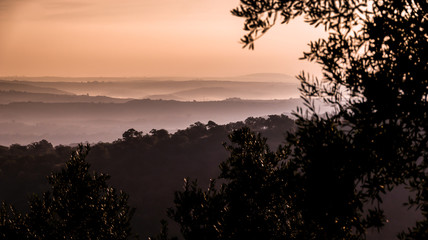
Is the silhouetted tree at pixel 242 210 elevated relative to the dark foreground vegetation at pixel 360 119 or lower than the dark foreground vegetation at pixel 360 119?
lower

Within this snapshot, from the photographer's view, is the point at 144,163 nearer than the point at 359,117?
No

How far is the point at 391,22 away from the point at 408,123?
8.72ft

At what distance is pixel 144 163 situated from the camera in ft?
445

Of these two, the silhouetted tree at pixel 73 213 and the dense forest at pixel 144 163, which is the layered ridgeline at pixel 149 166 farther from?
the silhouetted tree at pixel 73 213

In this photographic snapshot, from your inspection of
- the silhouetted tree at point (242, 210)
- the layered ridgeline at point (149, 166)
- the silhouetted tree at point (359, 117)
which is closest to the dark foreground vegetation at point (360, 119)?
the silhouetted tree at point (359, 117)

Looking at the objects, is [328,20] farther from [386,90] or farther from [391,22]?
[386,90]

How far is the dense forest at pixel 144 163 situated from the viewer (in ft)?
365

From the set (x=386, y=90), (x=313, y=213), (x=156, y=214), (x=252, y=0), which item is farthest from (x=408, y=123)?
(x=156, y=214)

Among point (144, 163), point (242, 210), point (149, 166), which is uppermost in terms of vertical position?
point (242, 210)

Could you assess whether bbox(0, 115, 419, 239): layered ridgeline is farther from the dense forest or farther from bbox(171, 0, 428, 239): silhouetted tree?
bbox(171, 0, 428, 239): silhouetted tree

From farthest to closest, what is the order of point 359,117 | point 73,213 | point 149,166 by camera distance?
point 149,166, point 73,213, point 359,117

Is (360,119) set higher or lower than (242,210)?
higher

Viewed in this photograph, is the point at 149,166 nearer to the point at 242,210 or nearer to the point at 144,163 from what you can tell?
the point at 144,163

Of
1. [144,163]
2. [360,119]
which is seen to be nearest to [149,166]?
[144,163]
